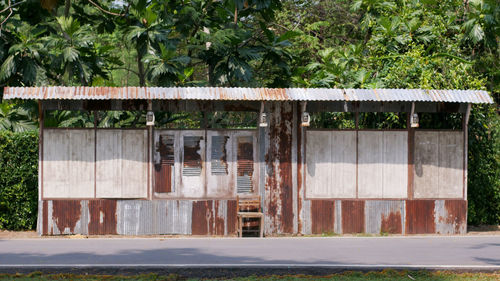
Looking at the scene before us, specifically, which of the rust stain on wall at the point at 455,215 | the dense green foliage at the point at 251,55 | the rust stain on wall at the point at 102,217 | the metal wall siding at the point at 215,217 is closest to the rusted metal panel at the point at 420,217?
the metal wall siding at the point at 215,217

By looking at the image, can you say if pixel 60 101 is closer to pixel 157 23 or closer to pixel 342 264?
pixel 157 23

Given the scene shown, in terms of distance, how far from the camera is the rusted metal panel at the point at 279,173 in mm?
15031

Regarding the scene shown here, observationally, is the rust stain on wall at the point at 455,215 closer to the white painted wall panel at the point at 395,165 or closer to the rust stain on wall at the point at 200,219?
the white painted wall panel at the point at 395,165

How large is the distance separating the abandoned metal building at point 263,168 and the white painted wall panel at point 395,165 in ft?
0.07

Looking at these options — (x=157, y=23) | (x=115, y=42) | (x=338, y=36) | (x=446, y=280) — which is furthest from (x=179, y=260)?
(x=115, y=42)

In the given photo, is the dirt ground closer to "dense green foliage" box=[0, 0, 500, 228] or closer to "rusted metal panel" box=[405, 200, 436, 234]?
"dense green foliage" box=[0, 0, 500, 228]

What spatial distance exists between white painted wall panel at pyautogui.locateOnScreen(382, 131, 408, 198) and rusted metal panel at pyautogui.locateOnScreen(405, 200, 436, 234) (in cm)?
32

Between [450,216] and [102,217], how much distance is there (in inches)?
301

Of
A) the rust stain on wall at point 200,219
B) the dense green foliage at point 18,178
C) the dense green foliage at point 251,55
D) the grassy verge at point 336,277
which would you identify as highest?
the dense green foliage at point 251,55

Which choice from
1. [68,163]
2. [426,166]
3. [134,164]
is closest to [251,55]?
[134,164]

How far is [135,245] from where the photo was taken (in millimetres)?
12844

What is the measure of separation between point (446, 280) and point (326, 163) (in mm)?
6447

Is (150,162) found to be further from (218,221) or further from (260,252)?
(260,252)

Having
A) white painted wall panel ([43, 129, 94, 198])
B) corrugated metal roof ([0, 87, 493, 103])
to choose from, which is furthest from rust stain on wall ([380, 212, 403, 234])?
white painted wall panel ([43, 129, 94, 198])
